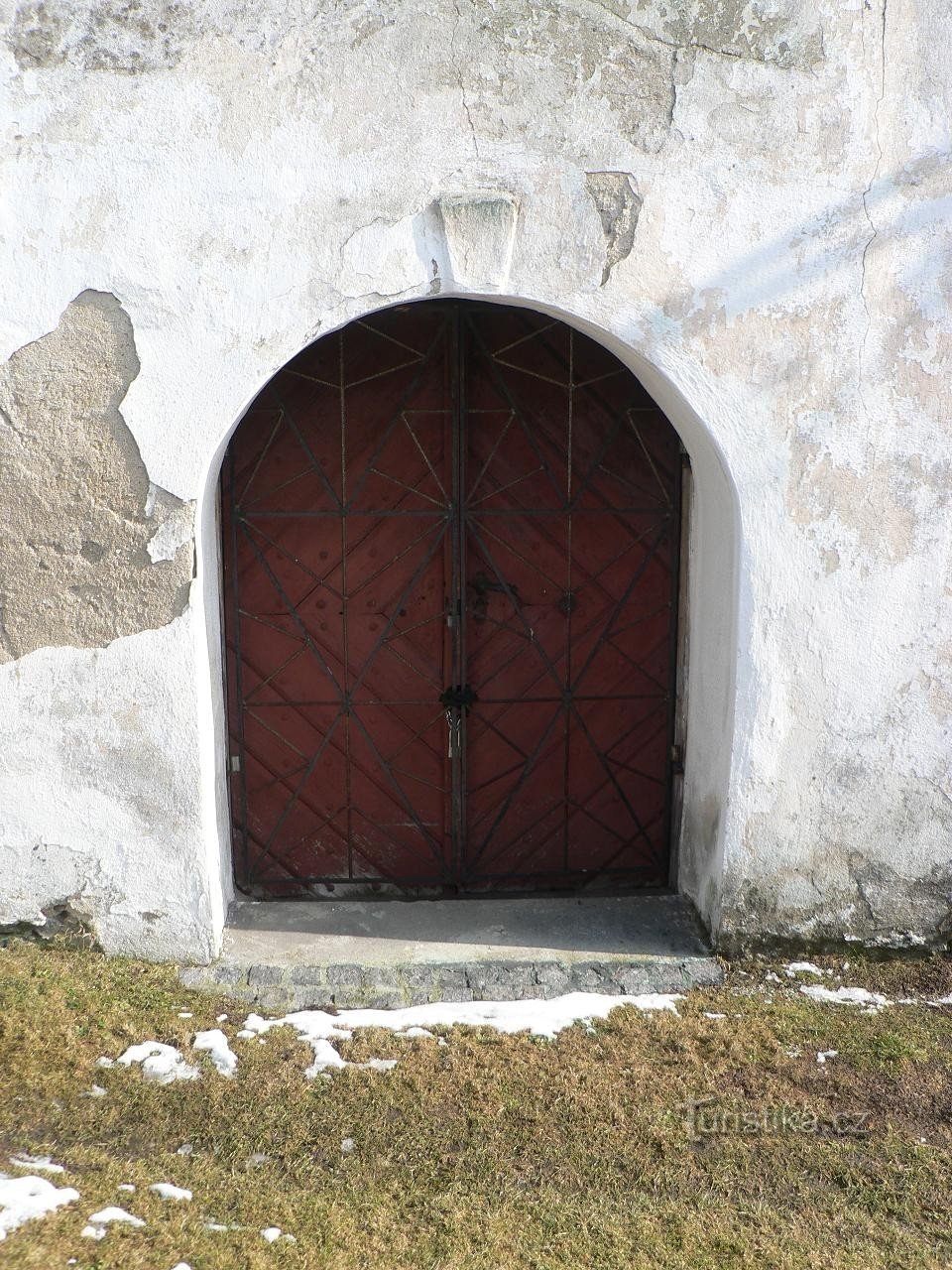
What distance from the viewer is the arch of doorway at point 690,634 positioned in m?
4.19

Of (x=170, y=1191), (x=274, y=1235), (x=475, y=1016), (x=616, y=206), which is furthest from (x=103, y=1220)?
(x=616, y=206)

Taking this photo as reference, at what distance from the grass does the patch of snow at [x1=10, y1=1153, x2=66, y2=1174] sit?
0.03 meters

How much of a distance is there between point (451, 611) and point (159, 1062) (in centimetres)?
222

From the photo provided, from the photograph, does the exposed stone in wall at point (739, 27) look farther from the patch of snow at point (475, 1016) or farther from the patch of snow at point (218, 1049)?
the patch of snow at point (218, 1049)

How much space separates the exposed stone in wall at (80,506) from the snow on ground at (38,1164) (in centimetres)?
177

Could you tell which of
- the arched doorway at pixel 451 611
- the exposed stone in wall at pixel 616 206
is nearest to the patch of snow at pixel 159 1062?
the arched doorway at pixel 451 611

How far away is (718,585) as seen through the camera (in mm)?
4543

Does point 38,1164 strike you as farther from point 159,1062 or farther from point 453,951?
point 453,951

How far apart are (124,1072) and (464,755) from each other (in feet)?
6.71

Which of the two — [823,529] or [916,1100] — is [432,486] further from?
[916,1100]

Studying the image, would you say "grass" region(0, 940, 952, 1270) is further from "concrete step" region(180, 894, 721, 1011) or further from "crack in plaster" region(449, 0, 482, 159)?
"crack in plaster" region(449, 0, 482, 159)

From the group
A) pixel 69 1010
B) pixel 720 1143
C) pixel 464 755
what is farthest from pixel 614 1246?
pixel 464 755

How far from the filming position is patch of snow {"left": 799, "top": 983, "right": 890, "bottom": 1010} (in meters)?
4.27

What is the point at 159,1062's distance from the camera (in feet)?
12.4
